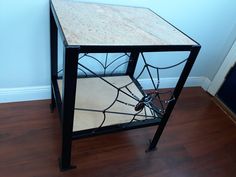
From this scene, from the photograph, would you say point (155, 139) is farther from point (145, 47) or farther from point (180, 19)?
point (180, 19)

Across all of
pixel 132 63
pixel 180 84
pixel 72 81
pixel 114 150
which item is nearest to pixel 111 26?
pixel 72 81

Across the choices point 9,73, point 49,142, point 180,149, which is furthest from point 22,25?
point 180,149

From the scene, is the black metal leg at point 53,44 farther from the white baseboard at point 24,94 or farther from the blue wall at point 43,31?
the white baseboard at point 24,94

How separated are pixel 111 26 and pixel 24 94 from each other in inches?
31.2

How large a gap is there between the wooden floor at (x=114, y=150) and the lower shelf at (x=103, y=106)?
0.24 metres

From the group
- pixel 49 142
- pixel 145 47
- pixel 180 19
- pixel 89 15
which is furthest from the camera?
pixel 180 19

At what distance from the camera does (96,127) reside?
102cm

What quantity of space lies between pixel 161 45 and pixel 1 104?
3.45 ft

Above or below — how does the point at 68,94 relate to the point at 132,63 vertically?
above

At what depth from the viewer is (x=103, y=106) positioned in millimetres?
1137

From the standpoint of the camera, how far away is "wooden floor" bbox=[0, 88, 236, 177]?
3.59 ft

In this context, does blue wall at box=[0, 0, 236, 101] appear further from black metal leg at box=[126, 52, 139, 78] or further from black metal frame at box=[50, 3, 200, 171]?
black metal leg at box=[126, 52, 139, 78]

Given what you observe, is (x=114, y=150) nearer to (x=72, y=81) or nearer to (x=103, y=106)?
(x=103, y=106)

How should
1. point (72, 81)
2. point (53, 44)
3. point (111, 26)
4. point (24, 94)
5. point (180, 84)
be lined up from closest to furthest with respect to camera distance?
point (72, 81) < point (111, 26) < point (180, 84) < point (53, 44) < point (24, 94)
